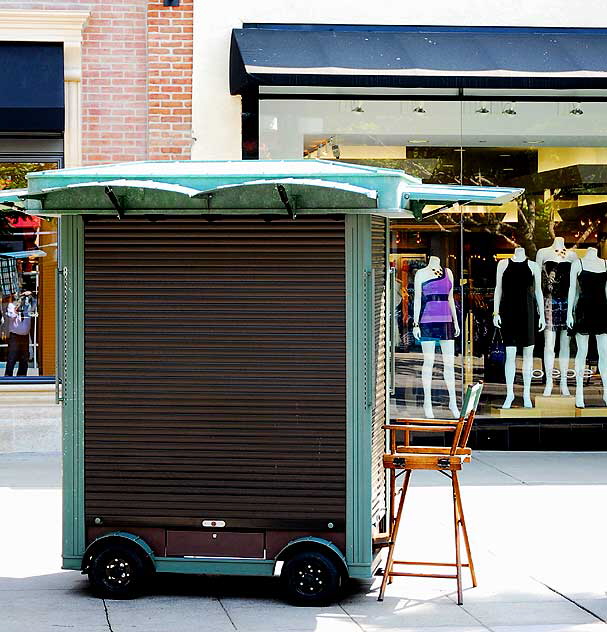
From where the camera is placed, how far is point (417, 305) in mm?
13617

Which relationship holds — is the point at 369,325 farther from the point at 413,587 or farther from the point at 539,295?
the point at 539,295

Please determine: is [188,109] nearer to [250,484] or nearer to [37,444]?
[37,444]

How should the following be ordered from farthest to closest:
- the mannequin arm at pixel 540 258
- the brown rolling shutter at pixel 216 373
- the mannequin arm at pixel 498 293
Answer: the mannequin arm at pixel 540 258
the mannequin arm at pixel 498 293
the brown rolling shutter at pixel 216 373

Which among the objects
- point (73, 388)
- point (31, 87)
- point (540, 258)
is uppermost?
point (31, 87)

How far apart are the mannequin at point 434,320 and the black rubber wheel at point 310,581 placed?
676 centimetres

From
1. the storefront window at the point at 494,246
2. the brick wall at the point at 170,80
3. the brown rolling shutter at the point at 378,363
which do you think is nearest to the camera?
the brown rolling shutter at the point at 378,363

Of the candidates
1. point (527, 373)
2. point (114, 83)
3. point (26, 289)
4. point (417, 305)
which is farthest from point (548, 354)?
point (26, 289)

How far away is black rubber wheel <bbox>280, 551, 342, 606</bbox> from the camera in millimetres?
7012

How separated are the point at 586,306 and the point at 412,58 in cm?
361

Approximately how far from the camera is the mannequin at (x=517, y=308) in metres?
13.9

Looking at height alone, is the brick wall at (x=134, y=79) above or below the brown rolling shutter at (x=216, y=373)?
above

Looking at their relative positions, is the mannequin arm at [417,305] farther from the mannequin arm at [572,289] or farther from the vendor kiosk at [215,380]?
the vendor kiosk at [215,380]

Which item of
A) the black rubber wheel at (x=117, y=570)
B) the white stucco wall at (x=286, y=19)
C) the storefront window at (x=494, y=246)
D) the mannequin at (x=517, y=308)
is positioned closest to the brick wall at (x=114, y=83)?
the white stucco wall at (x=286, y=19)

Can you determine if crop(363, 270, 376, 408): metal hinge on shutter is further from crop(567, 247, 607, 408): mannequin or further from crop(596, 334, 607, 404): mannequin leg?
crop(596, 334, 607, 404): mannequin leg
